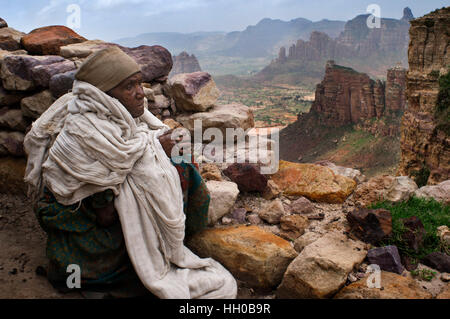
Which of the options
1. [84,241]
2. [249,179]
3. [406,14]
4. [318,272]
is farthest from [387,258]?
[406,14]

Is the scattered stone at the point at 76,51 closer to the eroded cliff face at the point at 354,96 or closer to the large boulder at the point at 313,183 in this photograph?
the large boulder at the point at 313,183

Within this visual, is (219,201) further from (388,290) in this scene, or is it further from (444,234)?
(444,234)

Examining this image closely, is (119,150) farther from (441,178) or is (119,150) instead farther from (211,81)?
(441,178)

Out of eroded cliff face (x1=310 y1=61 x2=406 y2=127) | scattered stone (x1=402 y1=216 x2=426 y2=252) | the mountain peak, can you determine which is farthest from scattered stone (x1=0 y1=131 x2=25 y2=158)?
the mountain peak

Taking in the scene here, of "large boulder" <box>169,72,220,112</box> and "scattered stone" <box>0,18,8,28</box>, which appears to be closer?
"large boulder" <box>169,72,220,112</box>

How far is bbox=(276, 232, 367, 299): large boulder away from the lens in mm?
2219

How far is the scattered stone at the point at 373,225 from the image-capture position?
106 inches

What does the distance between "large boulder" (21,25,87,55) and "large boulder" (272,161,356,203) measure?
2930mm

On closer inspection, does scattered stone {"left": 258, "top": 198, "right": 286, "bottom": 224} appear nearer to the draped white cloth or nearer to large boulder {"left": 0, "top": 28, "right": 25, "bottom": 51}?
the draped white cloth

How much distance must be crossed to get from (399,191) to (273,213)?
126 centimetres

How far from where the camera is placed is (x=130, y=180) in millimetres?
2127

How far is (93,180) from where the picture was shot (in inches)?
78.2

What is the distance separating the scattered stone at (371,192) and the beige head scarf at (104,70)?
7.97ft

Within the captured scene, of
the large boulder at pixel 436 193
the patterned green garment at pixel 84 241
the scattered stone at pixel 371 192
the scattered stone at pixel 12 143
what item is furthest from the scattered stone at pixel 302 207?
the scattered stone at pixel 12 143
